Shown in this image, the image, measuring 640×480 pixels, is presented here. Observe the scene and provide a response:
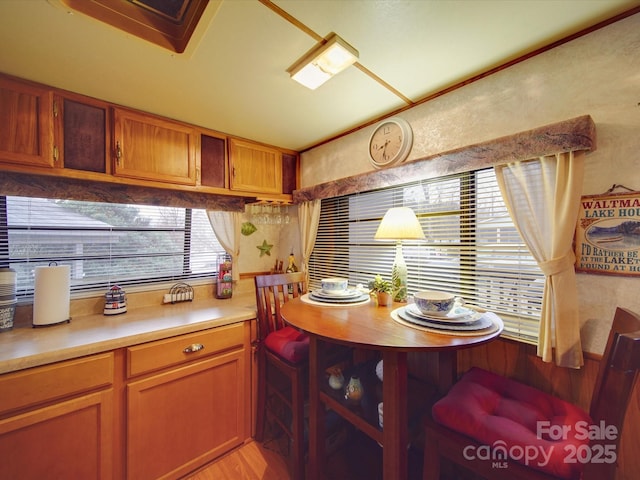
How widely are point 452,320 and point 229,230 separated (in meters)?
1.98

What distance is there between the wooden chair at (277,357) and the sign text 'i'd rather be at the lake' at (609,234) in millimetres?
1507

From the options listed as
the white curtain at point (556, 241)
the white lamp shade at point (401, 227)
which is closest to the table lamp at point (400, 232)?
the white lamp shade at point (401, 227)

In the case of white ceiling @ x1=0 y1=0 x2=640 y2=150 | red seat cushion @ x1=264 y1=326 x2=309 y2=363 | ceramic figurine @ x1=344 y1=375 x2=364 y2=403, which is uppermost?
white ceiling @ x1=0 y1=0 x2=640 y2=150

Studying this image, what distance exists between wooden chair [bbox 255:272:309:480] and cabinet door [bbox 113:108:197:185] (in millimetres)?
1023

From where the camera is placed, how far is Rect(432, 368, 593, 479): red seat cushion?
2.64 ft

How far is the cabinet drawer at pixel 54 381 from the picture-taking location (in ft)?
3.62

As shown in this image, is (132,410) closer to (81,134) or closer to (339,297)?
(339,297)

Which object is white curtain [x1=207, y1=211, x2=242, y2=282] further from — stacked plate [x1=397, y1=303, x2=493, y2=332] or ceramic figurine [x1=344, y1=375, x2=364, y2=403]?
stacked plate [x1=397, y1=303, x2=493, y2=332]

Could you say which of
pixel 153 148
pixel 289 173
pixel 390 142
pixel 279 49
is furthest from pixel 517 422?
pixel 153 148

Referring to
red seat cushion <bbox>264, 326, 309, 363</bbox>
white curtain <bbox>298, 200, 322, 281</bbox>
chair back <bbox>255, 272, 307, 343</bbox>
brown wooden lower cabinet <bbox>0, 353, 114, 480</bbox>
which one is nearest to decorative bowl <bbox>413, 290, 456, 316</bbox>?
red seat cushion <bbox>264, 326, 309, 363</bbox>

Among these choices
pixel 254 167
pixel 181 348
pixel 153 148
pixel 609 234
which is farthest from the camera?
pixel 254 167

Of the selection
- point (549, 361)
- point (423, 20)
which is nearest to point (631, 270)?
point (549, 361)

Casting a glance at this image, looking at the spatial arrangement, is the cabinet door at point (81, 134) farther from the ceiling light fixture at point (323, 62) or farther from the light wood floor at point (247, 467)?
the light wood floor at point (247, 467)

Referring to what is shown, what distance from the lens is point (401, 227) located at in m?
1.47
